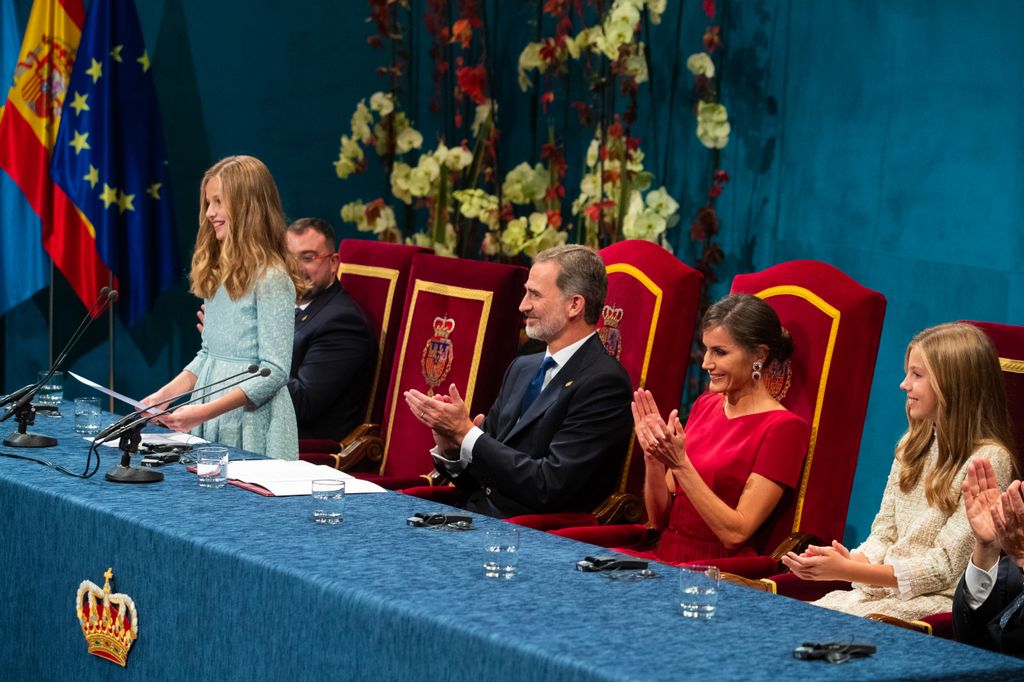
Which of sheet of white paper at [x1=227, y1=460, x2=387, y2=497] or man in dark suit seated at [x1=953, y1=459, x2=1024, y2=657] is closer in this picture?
man in dark suit seated at [x1=953, y1=459, x2=1024, y2=657]

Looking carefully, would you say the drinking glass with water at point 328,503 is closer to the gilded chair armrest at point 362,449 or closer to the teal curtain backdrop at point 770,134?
the gilded chair armrest at point 362,449

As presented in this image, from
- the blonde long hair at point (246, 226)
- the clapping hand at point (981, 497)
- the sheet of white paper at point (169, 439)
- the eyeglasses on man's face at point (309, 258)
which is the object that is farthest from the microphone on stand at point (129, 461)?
the eyeglasses on man's face at point (309, 258)

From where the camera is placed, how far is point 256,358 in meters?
3.83

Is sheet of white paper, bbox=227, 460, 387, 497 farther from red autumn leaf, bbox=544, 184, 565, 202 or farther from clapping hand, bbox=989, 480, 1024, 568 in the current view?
red autumn leaf, bbox=544, 184, 565, 202

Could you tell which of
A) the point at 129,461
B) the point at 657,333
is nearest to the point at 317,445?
the point at 657,333

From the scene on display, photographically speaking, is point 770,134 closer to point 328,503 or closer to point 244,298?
point 244,298

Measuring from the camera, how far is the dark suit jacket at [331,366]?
480 centimetres

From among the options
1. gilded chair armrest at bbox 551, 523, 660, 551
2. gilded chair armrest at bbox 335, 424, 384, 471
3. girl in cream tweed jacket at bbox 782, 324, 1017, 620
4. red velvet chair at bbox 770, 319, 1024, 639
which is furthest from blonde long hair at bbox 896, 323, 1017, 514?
gilded chair armrest at bbox 335, 424, 384, 471

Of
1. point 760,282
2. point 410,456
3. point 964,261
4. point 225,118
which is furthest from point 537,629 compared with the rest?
point 225,118

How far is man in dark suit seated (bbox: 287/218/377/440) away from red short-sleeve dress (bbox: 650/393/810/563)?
1621 millimetres

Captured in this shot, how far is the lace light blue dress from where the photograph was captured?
3.74 meters

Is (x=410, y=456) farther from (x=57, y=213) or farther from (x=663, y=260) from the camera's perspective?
(x=57, y=213)

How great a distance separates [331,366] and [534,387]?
46.0 inches

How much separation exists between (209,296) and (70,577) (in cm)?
111
